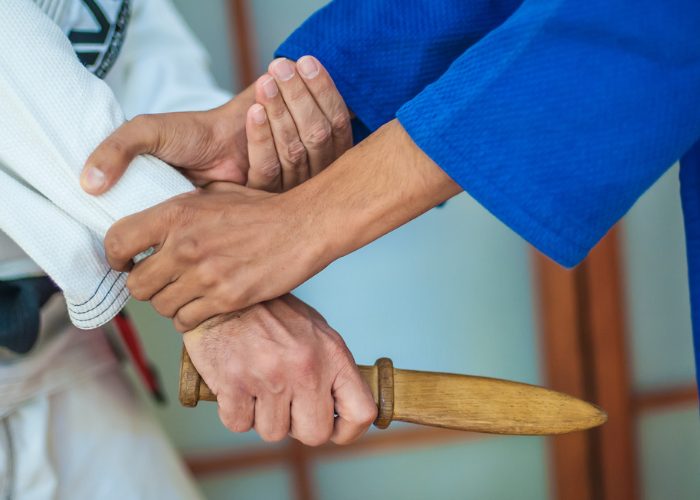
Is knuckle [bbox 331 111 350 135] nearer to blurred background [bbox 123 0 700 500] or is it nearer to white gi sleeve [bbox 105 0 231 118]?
white gi sleeve [bbox 105 0 231 118]

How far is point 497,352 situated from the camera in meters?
1.36

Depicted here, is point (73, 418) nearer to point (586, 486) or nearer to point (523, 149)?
point (523, 149)

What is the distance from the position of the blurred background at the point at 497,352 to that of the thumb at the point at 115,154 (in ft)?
1.88

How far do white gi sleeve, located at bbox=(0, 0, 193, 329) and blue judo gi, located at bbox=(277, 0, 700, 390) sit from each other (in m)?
0.27

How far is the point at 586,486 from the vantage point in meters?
1.35

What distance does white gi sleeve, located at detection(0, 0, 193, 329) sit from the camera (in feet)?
2.16

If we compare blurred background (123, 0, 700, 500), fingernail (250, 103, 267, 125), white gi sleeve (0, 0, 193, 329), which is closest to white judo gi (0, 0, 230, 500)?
white gi sleeve (0, 0, 193, 329)

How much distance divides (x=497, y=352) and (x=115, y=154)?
87 centimetres

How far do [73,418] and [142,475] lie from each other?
100 mm

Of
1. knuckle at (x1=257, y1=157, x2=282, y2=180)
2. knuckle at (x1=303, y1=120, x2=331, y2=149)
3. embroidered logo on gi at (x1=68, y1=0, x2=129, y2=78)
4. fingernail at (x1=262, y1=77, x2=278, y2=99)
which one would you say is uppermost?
embroidered logo on gi at (x1=68, y1=0, x2=129, y2=78)

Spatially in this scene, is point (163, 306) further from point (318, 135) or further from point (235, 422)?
point (318, 135)

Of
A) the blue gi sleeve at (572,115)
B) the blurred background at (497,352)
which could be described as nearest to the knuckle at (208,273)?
the blue gi sleeve at (572,115)

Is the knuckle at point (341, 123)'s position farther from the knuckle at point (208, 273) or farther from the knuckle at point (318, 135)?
the knuckle at point (208, 273)

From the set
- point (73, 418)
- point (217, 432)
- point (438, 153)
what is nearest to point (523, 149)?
point (438, 153)
